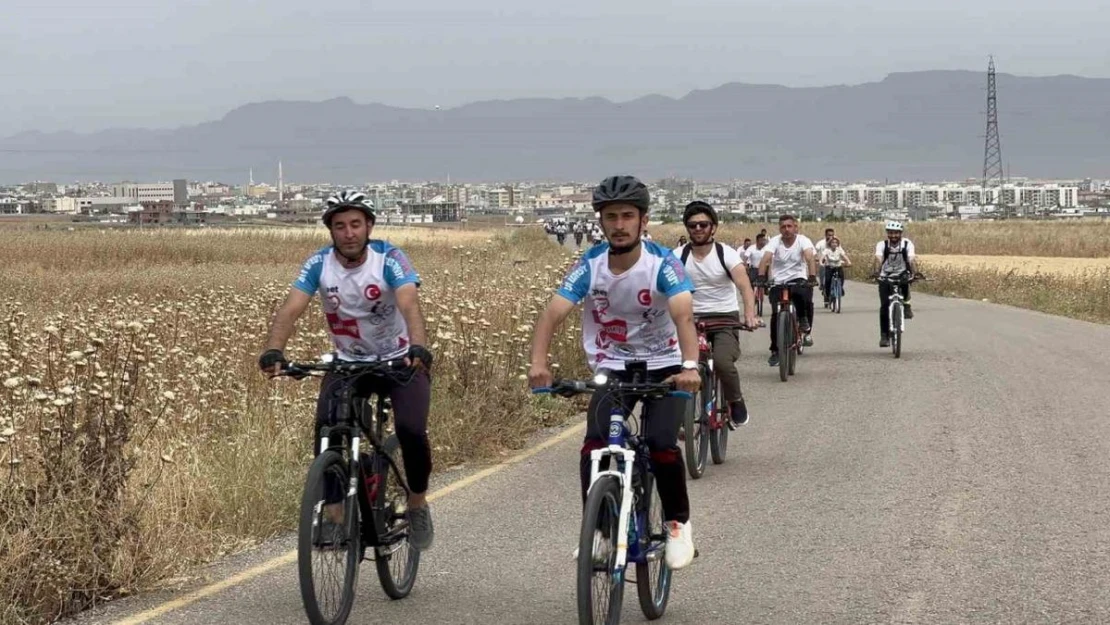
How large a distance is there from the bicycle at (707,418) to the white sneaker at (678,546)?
429 centimetres

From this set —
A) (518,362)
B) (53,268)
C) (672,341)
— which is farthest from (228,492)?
(53,268)

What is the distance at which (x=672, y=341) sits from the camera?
748 cm

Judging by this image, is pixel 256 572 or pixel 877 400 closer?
pixel 256 572

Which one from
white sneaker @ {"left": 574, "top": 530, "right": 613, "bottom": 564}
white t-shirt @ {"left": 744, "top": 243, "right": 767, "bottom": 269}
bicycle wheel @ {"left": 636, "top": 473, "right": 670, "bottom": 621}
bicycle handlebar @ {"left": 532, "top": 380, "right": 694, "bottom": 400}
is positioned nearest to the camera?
white sneaker @ {"left": 574, "top": 530, "right": 613, "bottom": 564}

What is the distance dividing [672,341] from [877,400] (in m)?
9.25

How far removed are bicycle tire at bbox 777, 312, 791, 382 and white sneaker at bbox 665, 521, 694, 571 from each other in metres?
11.2

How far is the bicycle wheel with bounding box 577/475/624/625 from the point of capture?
20.8 ft

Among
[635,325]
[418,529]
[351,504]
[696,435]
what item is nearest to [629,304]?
[635,325]

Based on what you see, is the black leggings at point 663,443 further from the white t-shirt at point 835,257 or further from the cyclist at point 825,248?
the white t-shirt at point 835,257

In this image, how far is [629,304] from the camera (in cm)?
732

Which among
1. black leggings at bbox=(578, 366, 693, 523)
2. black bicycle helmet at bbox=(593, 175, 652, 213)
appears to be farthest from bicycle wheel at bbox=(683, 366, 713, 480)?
black bicycle helmet at bbox=(593, 175, 652, 213)

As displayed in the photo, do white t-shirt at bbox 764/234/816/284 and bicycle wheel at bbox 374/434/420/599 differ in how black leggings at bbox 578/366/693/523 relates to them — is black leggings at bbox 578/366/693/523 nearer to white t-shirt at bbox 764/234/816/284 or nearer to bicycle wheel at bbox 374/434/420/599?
bicycle wheel at bbox 374/434/420/599

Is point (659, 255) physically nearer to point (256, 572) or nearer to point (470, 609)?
point (470, 609)

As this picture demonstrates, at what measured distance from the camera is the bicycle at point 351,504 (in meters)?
6.74
